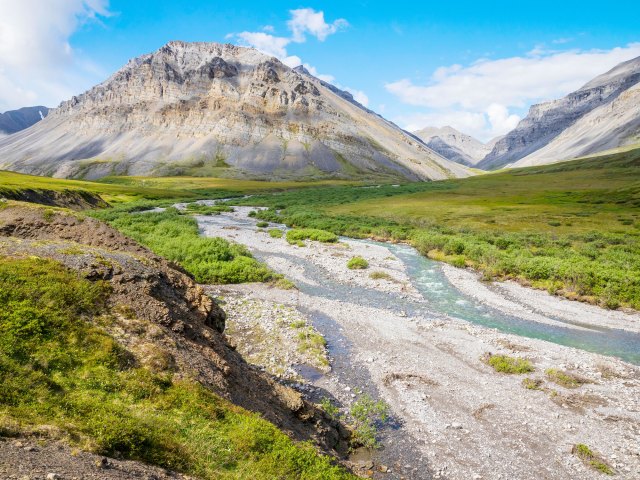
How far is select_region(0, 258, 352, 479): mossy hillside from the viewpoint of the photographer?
763cm

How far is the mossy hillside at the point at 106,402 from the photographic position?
7633 millimetres

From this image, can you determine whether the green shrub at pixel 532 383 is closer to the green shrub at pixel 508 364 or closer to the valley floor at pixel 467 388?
the valley floor at pixel 467 388

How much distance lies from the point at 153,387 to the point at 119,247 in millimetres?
15445

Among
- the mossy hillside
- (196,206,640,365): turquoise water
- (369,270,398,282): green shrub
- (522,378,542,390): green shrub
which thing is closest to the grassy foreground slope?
(196,206,640,365): turquoise water

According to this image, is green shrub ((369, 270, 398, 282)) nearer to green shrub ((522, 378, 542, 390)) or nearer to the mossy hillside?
green shrub ((522, 378, 542, 390))

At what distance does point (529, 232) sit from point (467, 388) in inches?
1937

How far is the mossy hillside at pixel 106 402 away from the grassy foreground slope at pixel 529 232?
103 ft

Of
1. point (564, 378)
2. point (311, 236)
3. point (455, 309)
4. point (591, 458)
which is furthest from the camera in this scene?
point (311, 236)

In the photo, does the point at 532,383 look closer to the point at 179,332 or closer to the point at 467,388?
the point at 467,388

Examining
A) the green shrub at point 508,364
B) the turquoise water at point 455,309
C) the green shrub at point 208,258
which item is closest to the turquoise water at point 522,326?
the turquoise water at point 455,309

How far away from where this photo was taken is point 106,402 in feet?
28.2

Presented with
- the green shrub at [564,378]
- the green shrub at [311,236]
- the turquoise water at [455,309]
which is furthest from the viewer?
the green shrub at [311,236]

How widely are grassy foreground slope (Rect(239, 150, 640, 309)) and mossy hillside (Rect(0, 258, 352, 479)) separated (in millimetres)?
31309

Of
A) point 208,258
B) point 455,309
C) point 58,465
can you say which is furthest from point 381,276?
point 58,465
